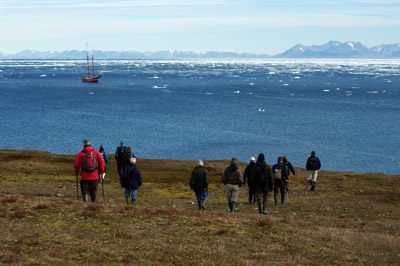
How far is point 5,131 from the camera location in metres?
78.3

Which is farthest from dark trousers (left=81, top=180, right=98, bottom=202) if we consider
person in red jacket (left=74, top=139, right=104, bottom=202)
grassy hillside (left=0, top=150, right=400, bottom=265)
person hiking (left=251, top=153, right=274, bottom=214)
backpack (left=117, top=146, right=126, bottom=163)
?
backpack (left=117, top=146, right=126, bottom=163)

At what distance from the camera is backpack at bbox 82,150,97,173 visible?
50.8 feet

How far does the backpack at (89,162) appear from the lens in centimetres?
1548

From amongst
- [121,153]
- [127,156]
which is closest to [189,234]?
[127,156]

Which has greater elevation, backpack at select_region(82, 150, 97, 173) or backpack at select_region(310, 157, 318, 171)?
backpack at select_region(82, 150, 97, 173)

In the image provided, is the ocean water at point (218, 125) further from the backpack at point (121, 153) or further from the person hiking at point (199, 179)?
the person hiking at point (199, 179)

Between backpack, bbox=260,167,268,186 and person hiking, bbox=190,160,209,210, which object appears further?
backpack, bbox=260,167,268,186

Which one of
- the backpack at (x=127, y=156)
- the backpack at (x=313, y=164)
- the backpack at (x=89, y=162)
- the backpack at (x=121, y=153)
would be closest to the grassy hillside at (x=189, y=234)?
the backpack at (x=89, y=162)

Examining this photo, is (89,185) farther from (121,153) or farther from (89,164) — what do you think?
(121,153)

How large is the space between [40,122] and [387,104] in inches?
3102

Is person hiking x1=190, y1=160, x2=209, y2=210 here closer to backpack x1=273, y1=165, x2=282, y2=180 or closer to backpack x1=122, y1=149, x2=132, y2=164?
backpack x1=273, y1=165, x2=282, y2=180

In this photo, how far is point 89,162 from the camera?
50.9 feet

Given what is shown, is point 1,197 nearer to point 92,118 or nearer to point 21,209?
point 21,209

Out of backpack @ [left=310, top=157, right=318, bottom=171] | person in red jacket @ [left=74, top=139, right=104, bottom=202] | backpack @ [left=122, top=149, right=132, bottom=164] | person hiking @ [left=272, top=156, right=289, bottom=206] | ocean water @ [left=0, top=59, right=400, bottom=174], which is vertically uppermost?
person in red jacket @ [left=74, top=139, right=104, bottom=202]
